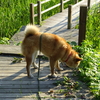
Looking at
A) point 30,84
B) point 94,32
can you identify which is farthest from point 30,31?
point 94,32

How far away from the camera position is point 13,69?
4.49 meters

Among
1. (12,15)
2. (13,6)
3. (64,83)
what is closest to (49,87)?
(64,83)

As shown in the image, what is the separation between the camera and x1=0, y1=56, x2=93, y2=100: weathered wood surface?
3.52 metres

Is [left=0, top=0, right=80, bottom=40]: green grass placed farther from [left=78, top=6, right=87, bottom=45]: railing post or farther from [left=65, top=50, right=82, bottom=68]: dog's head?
[left=65, top=50, right=82, bottom=68]: dog's head

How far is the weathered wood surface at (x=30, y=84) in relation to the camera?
11.5 feet

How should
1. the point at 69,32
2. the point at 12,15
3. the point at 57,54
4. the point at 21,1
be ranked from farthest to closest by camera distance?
the point at 21,1 → the point at 12,15 → the point at 69,32 → the point at 57,54

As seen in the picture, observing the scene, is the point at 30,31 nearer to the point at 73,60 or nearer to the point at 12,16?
the point at 73,60

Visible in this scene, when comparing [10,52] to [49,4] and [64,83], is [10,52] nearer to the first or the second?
[64,83]

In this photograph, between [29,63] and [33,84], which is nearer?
[33,84]

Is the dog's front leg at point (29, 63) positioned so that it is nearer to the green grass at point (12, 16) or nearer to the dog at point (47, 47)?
the dog at point (47, 47)

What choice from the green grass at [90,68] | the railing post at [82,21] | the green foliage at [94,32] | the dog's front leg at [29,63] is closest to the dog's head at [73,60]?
the green grass at [90,68]

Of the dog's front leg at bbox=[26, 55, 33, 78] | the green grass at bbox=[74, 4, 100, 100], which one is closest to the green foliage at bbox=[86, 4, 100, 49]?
the green grass at bbox=[74, 4, 100, 100]

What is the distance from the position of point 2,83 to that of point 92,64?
182cm

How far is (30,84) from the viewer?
3914mm
